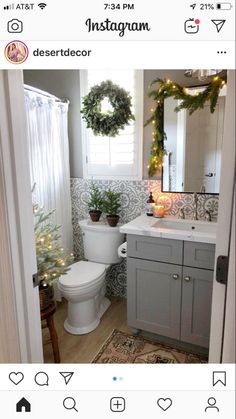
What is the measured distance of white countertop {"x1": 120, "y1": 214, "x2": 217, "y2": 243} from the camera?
5.08 feet

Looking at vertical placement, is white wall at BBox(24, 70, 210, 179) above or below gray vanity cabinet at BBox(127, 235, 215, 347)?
above

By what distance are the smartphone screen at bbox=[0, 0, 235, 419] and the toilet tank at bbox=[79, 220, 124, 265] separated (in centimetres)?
1

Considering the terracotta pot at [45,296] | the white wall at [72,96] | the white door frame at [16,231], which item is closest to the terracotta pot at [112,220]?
the white wall at [72,96]

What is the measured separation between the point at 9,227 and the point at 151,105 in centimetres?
160

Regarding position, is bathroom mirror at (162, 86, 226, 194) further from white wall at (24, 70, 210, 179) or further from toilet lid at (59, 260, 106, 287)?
toilet lid at (59, 260, 106, 287)
